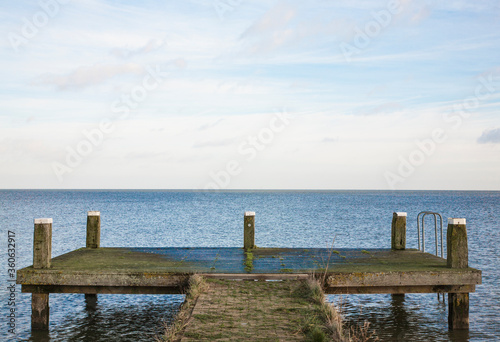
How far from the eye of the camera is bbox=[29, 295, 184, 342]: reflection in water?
13062mm

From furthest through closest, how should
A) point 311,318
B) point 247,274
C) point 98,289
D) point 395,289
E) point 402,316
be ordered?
point 402,316
point 395,289
point 98,289
point 247,274
point 311,318

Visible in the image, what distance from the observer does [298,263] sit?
1390 centimetres

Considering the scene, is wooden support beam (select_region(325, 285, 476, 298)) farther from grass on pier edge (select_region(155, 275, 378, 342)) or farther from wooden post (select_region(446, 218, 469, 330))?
grass on pier edge (select_region(155, 275, 378, 342))

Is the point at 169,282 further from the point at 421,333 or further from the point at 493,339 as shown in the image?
Answer: the point at 493,339

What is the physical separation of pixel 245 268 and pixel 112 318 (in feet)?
15.6

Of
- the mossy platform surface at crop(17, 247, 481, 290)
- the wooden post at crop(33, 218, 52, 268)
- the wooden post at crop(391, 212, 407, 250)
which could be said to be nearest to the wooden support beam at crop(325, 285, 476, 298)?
the mossy platform surface at crop(17, 247, 481, 290)

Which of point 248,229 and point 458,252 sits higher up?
point 248,229

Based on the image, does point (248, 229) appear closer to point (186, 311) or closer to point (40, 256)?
point (40, 256)

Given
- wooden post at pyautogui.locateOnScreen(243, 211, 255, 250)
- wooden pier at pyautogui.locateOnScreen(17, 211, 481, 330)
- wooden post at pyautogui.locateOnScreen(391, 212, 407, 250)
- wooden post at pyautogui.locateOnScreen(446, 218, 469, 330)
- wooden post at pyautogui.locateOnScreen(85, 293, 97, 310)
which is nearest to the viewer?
wooden pier at pyautogui.locateOnScreen(17, 211, 481, 330)

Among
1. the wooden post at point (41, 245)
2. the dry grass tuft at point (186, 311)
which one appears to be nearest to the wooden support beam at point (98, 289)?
the wooden post at point (41, 245)

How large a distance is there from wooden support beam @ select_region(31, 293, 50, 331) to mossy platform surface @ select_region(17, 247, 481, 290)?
562 millimetres

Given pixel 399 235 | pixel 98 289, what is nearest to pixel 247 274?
pixel 98 289

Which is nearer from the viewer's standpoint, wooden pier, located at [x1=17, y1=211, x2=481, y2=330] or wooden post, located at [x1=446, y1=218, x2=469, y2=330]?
wooden pier, located at [x1=17, y1=211, x2=481, y2=330]

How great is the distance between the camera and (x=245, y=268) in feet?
→ 42.5
